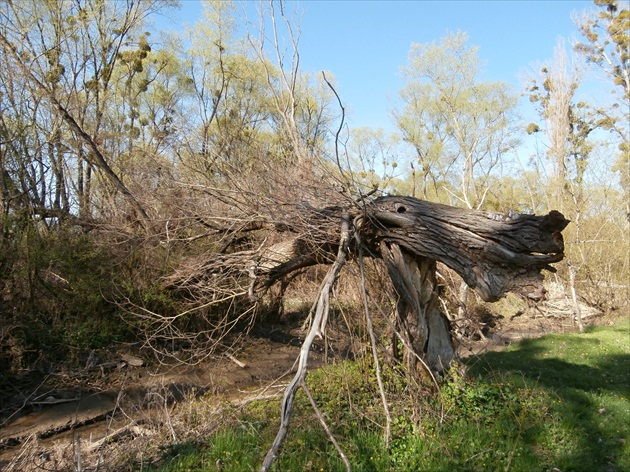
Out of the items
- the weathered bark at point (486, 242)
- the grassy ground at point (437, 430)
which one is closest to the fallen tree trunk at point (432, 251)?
the weathered bark at point (486, 242)

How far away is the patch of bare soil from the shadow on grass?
1206 mm

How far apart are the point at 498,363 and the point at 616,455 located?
169 inches

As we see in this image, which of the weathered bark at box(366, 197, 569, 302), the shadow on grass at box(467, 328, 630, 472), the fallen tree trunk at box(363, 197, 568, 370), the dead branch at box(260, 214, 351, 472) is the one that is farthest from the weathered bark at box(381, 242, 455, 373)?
the shadow on grass at box(467, 328, 630, 472)

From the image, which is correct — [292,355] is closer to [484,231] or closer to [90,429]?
[90,429]

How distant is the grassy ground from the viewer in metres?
5.19

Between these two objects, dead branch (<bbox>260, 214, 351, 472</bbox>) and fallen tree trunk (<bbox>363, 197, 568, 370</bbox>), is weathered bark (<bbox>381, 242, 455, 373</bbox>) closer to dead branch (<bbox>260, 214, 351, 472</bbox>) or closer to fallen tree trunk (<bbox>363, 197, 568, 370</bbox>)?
fallen tree trunk (<bbox>363, 197, 568, 370</bbox>)

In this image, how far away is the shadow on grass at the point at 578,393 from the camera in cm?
580

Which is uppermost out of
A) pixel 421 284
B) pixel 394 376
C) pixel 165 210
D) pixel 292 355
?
pixel 165 210

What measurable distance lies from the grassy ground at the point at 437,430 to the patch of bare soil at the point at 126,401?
586 mm

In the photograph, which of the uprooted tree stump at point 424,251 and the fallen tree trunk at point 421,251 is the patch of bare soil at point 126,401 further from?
the fallen tree trunk at point 421,251

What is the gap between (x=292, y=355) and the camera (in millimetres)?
13117

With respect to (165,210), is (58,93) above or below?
above

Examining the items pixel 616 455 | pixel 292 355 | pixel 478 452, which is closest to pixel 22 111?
pixel 292 355

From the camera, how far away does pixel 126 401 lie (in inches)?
357
